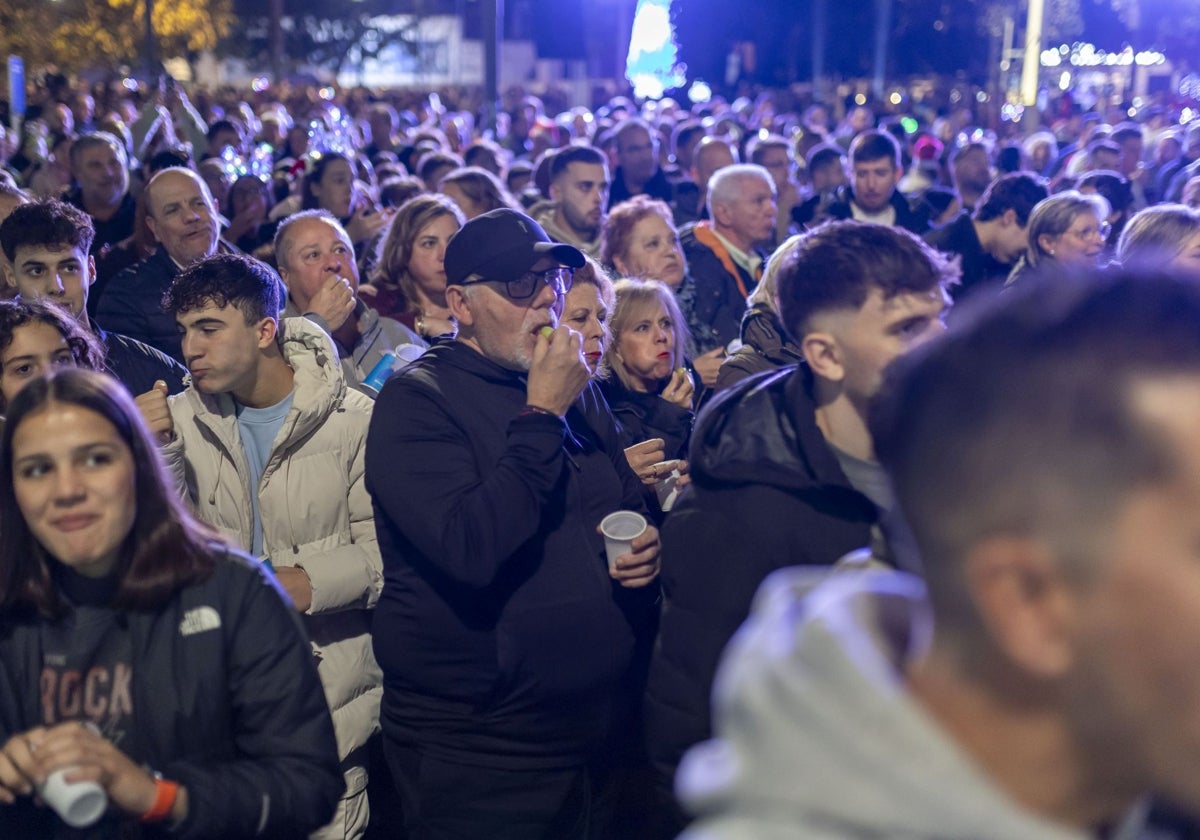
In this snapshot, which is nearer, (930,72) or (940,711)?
(940,711)

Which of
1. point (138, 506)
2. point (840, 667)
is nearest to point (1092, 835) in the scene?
point (840, 667)

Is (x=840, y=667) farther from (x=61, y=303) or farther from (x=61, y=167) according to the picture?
(x=61, y=167)

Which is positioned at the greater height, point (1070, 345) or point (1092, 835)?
point (1070, 345)

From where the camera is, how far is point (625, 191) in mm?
11648

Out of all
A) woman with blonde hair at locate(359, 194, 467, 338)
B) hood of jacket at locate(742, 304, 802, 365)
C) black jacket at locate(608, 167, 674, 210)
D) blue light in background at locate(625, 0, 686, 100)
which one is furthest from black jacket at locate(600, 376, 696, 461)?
blue light in background at locate(625, 0, 686, 100)

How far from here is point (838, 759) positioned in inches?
47.8

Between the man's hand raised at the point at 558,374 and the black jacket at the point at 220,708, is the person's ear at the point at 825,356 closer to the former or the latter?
the man's hand raised at the point at 558,374

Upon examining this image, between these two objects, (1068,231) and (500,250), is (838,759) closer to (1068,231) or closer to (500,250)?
(500,250)

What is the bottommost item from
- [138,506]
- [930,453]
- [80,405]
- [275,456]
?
[275,456]

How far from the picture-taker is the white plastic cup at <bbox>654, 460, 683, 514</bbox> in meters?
4.40

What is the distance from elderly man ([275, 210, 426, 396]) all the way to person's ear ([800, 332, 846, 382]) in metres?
3.07

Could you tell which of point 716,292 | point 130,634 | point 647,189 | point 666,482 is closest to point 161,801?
point 130,634

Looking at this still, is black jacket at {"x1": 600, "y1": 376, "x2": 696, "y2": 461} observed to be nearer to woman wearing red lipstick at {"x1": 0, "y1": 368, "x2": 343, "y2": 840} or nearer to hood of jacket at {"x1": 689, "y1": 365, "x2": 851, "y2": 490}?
hood of jacket at {"x1": 689, "y1": 365, "x2": 851, "y2": 490}

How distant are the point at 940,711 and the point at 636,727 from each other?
3594mm
